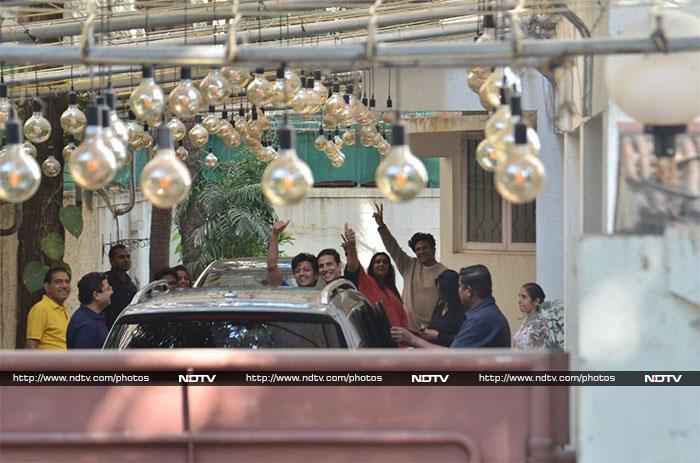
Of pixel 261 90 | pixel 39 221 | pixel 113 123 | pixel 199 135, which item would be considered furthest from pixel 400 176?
pixel 39 221

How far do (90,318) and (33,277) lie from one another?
604cm

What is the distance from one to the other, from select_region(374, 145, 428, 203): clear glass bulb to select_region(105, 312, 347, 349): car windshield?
2308 mm

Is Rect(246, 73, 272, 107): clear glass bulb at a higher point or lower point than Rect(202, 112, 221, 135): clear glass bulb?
lower

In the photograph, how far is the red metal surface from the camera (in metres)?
5.06

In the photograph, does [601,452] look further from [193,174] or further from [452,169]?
[193,174]

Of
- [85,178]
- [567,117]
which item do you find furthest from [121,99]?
[85,178]

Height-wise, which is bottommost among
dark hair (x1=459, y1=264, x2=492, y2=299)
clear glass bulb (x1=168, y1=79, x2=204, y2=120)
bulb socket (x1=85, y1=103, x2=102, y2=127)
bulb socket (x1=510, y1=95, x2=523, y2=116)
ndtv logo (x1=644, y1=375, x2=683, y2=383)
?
ndtv logo (x1=644, y1=375, x2=683, y2=383)

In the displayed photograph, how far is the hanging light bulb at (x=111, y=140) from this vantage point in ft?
17.1

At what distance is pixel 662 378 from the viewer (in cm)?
528

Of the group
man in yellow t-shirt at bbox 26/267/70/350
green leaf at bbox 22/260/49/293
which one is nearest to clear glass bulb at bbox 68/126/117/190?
man in yellow t-shirt at bbox 26/267/70/350

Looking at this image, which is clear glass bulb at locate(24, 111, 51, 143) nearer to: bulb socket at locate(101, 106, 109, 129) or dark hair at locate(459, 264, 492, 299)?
dark hair at locate(459, 264, 492, 299)

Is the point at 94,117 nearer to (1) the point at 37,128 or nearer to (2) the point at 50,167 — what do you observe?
(1) the point at 37,128

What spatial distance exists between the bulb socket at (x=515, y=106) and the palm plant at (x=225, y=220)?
62.5 ft

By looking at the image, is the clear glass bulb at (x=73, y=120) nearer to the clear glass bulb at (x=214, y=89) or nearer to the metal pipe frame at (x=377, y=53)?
the clear glass bulb at (x=214, y=89)
